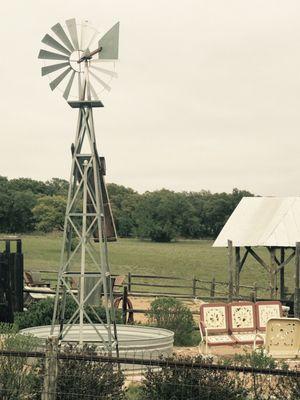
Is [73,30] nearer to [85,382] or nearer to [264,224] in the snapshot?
[85,382]

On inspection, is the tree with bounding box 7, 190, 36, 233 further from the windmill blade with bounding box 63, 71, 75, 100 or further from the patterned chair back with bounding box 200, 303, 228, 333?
the windmill blade with bounding box 63, 71, 75, 100

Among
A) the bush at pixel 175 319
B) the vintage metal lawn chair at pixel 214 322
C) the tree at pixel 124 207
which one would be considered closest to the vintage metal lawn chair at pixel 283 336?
the vintage metal lawn chair at pixel 214 322

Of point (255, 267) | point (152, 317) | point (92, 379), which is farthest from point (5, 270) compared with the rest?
point (255, 267)

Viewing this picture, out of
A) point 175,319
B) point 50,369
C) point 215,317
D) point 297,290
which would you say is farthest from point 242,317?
point 50,369

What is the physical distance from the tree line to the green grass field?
34.6 feet

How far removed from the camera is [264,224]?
17781mm

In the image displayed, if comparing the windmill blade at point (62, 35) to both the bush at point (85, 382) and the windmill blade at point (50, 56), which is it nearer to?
the windmill blade at point (50, 56)

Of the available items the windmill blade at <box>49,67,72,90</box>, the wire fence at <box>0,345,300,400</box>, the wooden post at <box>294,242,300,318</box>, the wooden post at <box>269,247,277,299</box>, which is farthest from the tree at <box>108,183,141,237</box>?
the wire fence at <box>0,345,300,400</box>

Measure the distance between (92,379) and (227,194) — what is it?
7510 centimetres

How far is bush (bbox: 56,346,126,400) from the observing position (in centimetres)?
721

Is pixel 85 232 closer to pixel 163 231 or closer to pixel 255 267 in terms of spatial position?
pixel 255 267

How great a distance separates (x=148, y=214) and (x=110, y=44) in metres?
62.2

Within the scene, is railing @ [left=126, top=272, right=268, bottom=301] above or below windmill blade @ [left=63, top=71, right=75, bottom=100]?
below

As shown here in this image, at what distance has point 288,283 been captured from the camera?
36625 mm
